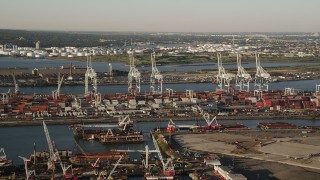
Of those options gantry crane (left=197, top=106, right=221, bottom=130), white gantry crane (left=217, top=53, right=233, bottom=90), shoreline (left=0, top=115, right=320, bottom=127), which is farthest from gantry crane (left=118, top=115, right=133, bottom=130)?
white gantry crane (left=217, top=53, right=233, bottom=90)

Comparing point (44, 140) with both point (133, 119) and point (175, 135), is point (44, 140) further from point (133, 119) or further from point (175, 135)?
point (133, 119)

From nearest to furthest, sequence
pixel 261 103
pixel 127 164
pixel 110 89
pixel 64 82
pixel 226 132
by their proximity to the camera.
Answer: pixel 127 164
pixel 226 132
pixel 261 103
pixel 110 89
pixel 64 82

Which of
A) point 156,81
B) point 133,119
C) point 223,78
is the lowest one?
point 156,81

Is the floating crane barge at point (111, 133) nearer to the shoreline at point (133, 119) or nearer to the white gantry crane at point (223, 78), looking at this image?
the shoreline at point (133, 119)

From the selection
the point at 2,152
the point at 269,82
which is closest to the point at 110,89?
the point at 269,82

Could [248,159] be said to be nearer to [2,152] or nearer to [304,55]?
[2,152]

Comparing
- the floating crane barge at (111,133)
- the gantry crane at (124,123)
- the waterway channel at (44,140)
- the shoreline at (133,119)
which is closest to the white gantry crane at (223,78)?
the shoreline at (133,119)

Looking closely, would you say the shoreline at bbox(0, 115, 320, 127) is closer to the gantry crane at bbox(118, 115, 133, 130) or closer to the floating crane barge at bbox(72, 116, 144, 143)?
the gantry crane at bbox(118, 115, 133, 130)

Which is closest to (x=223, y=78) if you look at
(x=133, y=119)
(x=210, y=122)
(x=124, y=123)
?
(x=133, y=119)

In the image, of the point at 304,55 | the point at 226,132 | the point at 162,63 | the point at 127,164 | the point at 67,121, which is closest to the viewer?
the point at 127,164
